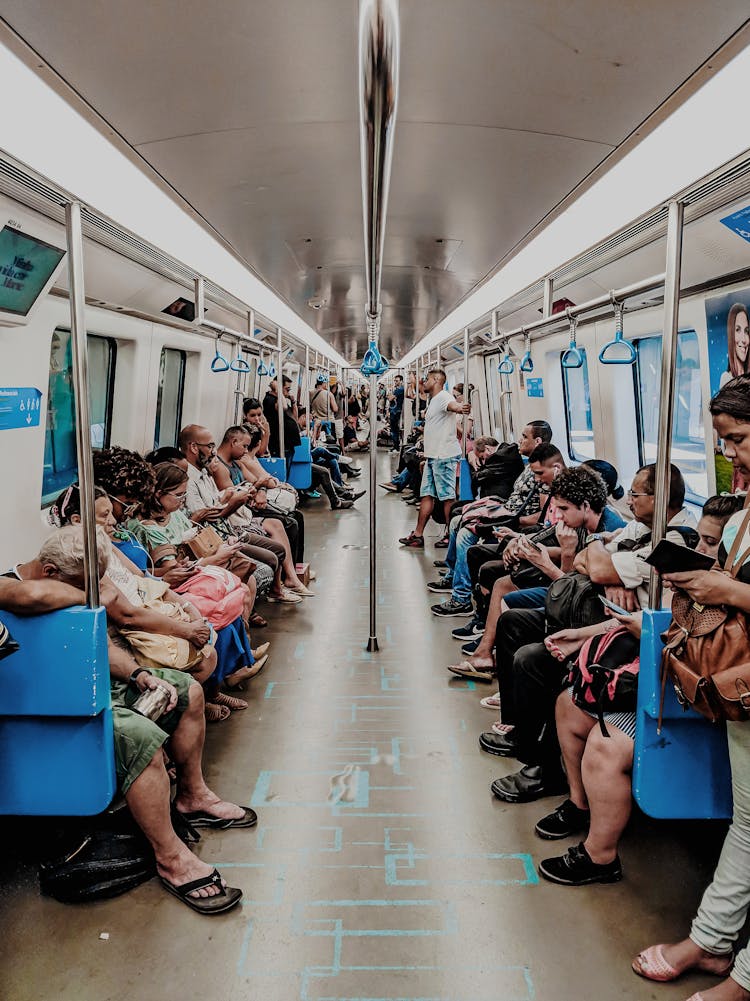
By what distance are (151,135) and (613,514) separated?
299 centimetres

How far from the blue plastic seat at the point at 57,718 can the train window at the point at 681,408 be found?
3819 millimetres

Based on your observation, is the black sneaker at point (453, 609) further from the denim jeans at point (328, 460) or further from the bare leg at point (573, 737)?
the denim jeans at point (328, 460)

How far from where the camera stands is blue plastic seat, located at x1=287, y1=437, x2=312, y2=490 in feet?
32.4

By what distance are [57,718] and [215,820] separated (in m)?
0.86

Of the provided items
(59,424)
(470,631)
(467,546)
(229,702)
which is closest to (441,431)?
(467,546)

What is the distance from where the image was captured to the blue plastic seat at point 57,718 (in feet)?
7.59

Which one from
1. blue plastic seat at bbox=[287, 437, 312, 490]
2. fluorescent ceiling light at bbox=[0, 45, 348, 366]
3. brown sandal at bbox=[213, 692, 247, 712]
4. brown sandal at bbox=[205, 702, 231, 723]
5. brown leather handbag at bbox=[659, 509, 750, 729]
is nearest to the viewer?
brown leather handbag at bbox=[659, 509, 750, 729]

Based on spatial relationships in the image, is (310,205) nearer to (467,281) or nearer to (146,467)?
(146,467)

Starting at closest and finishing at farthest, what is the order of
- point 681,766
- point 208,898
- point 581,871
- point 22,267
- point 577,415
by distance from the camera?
point 681,766, point 208,898, point 581,871, point 22,267, point 577,415

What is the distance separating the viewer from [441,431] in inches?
305

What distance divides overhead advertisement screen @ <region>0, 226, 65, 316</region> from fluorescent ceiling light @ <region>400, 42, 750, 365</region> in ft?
7.84

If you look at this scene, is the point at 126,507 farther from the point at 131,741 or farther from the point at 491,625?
the point at 491,625

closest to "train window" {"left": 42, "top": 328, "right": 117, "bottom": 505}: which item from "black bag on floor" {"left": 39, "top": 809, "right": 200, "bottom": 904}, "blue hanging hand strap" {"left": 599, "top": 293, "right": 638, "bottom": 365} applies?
"black bag on floor" {"left": 39, "top": 809, "right": 200, "bottom": 904}

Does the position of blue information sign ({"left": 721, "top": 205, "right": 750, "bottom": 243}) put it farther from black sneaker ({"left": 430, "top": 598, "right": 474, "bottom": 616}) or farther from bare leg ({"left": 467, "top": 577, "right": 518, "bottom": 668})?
black sneaker ({"left": 430, "top": 598, "right": 474, "bottom": 616})
